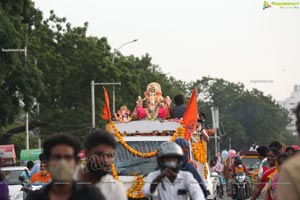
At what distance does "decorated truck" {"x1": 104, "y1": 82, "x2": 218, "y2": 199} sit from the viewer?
54.0 ft

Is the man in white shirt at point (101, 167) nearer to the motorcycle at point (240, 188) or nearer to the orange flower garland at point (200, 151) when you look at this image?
the orange flower garland at point (200, 151)

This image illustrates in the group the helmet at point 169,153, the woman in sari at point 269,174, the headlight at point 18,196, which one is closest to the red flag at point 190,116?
the woman in sari at point 269,174

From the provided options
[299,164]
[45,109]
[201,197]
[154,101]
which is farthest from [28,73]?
[299,164]

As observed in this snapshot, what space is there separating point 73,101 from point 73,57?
2581 mm

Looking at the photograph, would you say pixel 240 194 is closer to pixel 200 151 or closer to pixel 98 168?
pixel 200 151

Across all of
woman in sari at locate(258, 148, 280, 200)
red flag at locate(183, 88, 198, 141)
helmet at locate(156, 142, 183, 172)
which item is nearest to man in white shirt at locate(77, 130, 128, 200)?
helmet at locate(156, 142, 183, 172)

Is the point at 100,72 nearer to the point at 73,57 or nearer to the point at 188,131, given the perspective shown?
the point at 73,57

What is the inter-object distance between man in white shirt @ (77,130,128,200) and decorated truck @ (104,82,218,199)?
8351 millimetres

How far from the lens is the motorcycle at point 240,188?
24.9 meters

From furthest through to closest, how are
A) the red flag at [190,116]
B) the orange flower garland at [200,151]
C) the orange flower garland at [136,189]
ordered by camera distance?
1. the orange flower garland at [200,151]
2. the red flag at [190,116]
3. the orange flower garland at [136,189]

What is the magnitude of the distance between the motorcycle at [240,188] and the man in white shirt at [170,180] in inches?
640

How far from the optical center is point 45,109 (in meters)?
54.9

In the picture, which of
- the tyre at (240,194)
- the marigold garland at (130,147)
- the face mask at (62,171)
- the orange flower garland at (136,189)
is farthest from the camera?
the tyre at (240,194)

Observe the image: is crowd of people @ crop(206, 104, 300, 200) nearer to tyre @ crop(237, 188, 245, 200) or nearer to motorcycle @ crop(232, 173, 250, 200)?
motorcycle @ crop(232, 173, 250, 200)
